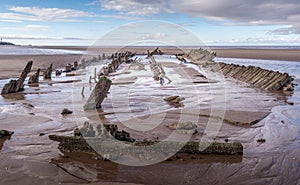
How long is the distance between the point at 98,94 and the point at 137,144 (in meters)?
6.50

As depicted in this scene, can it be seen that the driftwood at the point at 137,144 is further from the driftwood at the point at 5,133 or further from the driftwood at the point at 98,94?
the driftwood at the point at 98,94

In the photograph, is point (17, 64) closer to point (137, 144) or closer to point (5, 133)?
point (5, 133)

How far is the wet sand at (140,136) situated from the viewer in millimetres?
6711

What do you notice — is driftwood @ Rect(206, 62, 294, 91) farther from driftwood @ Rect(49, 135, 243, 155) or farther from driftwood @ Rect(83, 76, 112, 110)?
driftwood @ Rect(49, 135, 243, 155)

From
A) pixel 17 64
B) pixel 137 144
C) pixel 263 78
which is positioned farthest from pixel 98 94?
pixel 17 64

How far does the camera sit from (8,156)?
25.3 feet

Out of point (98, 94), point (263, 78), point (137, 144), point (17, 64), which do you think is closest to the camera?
point (137, 144)

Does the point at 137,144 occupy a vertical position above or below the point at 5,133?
above

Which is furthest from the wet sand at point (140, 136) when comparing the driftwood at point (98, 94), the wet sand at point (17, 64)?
the wet sand at point (17, 64)

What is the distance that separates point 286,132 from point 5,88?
15.3 meters

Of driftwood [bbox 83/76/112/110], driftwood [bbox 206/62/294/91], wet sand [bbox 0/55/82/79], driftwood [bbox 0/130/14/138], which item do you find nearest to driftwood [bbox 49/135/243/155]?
driftwood [bbox 0/130/14/138]

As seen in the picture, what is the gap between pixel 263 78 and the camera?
23.5m

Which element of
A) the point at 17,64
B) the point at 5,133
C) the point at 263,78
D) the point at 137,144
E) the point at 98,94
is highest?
the point at 263,78

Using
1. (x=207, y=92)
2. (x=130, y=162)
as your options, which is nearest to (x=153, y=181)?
(x=130, y=162)
